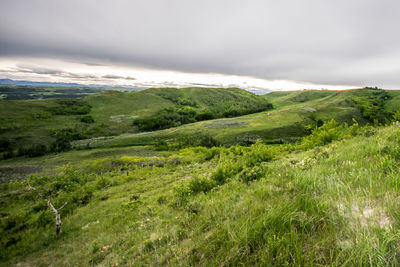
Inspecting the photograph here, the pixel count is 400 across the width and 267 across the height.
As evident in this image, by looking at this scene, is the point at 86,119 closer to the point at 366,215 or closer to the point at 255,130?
the point at 255,130

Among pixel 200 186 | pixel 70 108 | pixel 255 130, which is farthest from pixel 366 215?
pixel 70 108

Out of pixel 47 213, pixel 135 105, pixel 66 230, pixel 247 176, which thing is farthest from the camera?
pixel 135 105

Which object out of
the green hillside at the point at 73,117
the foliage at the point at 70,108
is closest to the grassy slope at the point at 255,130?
the green hillside at the point at 73,117

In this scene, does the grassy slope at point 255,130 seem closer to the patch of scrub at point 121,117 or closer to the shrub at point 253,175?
the patch of scrub at point 121,117

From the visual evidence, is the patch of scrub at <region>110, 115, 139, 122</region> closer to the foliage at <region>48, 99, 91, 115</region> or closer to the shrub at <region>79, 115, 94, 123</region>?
the shrub at <region>79, 115, 94, 123</region>

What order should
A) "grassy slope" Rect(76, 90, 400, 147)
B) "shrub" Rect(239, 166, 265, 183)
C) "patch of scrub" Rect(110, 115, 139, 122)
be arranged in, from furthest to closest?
"patch of scrub" Rect(110, 115, 139, 122) < "grassy slope" Rect(76, 90, 400, 147) < "shrub" Rect(239, 166, 265, 183)

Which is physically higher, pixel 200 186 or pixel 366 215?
pixel 366 215

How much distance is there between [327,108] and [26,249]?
159663 mm

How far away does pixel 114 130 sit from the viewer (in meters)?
A: 106

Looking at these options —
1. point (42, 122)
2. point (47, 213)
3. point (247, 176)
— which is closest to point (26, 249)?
point (47, 213)

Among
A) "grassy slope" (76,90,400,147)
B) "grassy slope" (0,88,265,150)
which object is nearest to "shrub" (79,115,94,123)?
"grassy slope" (0,88,265,150)

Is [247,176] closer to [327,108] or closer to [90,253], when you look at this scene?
[90,253]

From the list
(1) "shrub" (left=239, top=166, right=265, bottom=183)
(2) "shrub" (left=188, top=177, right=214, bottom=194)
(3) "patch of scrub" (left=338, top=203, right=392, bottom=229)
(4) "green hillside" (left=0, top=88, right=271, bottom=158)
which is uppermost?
(3) "patch of scrub" (left=338, top=203, right=392, bottom=229)

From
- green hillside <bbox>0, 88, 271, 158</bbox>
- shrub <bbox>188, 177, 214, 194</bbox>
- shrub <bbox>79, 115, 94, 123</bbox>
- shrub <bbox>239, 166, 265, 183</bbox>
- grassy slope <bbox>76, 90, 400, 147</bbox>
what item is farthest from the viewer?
shrub <bbox>79, 115, 94, 123</bbox>
